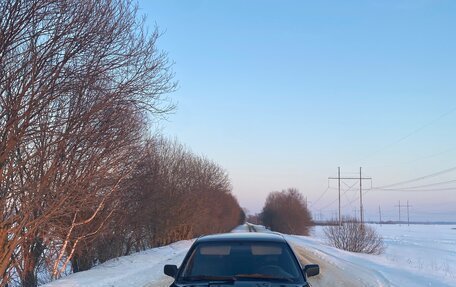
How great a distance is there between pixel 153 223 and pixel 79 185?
21474 mm

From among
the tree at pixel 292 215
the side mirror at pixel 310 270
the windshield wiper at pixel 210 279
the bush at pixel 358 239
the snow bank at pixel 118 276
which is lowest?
the snow bank at pixel 118 276

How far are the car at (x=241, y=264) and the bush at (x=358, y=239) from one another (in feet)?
109

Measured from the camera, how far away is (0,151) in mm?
12719

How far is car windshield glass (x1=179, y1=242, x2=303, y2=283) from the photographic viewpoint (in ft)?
23.1

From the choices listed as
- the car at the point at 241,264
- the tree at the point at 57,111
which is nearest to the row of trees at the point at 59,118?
the tree at the point at 57,111

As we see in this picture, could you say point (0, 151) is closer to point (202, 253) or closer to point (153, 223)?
point (202, 253)

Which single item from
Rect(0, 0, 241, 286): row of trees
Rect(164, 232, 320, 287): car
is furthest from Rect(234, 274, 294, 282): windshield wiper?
Rect(0, 0, 241, 286): row of trees

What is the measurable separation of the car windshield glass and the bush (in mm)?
33229

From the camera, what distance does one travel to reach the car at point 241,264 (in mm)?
6871

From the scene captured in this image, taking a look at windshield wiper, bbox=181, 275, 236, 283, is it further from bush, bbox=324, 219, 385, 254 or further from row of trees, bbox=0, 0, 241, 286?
bush, bbox=324, 219, 385, 254

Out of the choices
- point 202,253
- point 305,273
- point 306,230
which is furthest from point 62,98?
point 306,230

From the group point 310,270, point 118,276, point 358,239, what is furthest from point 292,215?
point 310,270

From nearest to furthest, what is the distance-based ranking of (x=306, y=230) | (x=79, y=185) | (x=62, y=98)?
(x=62, y=98) → (x=79, y=185) → (x=306, y=230)

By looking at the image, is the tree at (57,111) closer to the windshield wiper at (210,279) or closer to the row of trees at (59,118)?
the row of trees at (59,118)
